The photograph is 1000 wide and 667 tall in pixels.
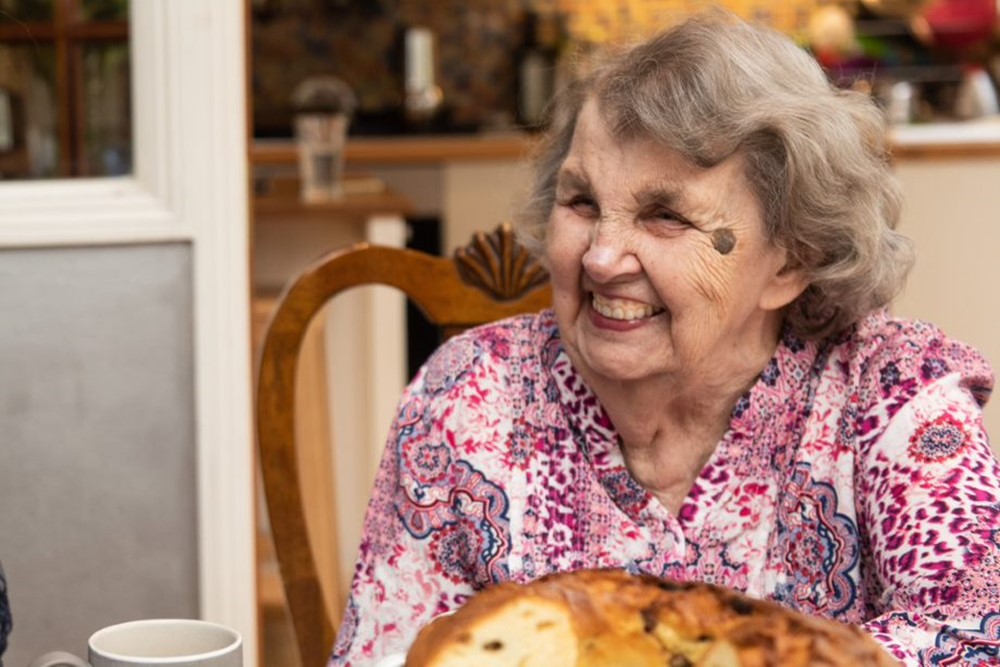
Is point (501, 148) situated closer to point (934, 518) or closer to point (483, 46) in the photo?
point (483, 46)

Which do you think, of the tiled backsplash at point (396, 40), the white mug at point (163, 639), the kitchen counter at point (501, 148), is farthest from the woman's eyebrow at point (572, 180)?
the tiled backsplash at point (396, 40)

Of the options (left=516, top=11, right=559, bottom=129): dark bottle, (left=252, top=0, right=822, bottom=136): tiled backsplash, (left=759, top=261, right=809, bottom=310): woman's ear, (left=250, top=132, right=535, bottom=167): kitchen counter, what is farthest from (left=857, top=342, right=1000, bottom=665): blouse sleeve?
(left=252, top=0, right=822, bottom=136): tiled backsplash

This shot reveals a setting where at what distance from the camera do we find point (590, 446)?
1298mm

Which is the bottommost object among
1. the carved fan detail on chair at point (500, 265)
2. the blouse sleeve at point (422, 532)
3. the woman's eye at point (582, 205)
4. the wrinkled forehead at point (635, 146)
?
the blouse sleeve at point (422, 532)

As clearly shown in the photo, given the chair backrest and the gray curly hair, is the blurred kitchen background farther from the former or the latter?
the gray curly hair

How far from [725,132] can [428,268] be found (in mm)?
413

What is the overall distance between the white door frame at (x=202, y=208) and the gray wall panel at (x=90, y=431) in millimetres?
26

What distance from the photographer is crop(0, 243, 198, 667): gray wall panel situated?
166 cm

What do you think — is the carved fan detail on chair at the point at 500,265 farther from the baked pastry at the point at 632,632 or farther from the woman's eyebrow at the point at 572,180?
the baked pastry at the point at 632,632

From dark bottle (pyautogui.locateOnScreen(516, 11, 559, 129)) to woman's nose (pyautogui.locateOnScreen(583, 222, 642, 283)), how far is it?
4.56 meters

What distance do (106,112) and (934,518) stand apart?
108 cm

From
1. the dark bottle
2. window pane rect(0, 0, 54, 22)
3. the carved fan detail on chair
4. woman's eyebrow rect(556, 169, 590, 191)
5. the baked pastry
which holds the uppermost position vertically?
the dark bottle

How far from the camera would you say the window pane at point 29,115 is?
1.67 m

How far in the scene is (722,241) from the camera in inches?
46.7
